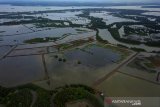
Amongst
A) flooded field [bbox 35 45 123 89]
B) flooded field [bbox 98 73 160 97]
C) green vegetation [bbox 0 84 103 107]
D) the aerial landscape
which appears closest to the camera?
green vegetation [bbox 0 84 103 107]

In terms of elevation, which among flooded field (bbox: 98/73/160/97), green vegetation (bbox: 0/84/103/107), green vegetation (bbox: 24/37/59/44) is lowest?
flooded field (bbox: 98/73/160/97)

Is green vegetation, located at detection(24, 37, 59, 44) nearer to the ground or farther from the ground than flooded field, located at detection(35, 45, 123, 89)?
farther from the ground

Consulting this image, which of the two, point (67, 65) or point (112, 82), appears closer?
point (112, 82)

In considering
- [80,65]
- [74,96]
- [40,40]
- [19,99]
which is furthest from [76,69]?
[40,40]

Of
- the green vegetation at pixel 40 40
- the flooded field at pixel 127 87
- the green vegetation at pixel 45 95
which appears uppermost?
the green vegetation at pixel 40 40

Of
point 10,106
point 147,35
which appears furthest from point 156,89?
point 147,35

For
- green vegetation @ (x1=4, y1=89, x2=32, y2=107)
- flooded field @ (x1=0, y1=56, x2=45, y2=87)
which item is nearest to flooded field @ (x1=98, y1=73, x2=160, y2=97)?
green vegetation @ (x1=4, y1=89, x2=32, y2=107)

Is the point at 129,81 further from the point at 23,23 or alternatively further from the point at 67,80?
the point at 23,23

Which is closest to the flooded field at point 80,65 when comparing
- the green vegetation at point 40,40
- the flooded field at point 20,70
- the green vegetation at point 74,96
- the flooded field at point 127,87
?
the flooded field at point 20,70

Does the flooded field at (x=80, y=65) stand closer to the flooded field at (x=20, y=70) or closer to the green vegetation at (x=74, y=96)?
the flooded field at (x=20, y=70)

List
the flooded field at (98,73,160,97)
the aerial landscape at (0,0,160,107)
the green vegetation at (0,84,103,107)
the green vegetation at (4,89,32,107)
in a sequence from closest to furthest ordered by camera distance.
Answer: the green vegetation at (4,89,32,107) < the green vegetation at (0,84,103,107) < the aerial landscape at (0,0,160,107) < the flooded field at (98,73,160,97)

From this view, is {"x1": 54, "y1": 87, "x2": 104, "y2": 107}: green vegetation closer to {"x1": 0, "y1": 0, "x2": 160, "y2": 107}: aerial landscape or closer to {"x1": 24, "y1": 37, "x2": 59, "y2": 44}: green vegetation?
{"x1": 0, "y1": 0, "x2": 160, "y2": 107}: aerial landscape
